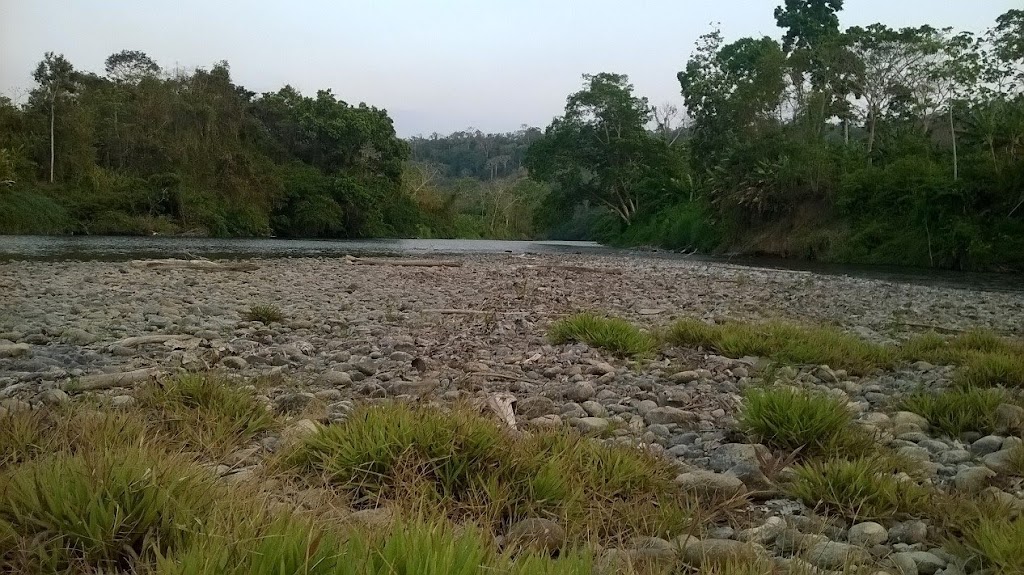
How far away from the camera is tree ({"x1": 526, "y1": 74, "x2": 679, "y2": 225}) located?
158 feet

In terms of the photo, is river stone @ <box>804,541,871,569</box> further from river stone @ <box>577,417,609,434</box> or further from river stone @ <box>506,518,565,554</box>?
river stone @ <box>577,417,609,434</box>

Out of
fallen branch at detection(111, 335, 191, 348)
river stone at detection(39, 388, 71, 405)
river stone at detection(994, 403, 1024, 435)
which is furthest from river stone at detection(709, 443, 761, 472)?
fallen branch at detection(111, 335, 191, 348)

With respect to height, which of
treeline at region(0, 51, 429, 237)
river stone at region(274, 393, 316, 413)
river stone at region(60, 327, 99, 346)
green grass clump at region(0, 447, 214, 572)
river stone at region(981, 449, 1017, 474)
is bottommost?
river stone at region(60, 327, 99, 346)

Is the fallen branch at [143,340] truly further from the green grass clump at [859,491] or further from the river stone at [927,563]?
the river stone at [927,563]

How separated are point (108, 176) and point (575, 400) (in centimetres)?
4019

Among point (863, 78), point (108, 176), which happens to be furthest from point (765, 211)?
point (108, 176)

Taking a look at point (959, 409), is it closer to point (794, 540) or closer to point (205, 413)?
point (794, 540)

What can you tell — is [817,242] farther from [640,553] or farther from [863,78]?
[640,553]

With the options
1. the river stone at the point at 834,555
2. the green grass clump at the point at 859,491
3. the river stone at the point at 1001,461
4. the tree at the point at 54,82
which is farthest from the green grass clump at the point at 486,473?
the tree at the point at 54,82

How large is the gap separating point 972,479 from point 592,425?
1489 mm

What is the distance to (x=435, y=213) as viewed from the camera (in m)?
67.3

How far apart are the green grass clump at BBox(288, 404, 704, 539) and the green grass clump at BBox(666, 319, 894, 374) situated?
277 cm

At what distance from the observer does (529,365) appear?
4.31 metres

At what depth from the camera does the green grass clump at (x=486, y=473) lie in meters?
1.88
